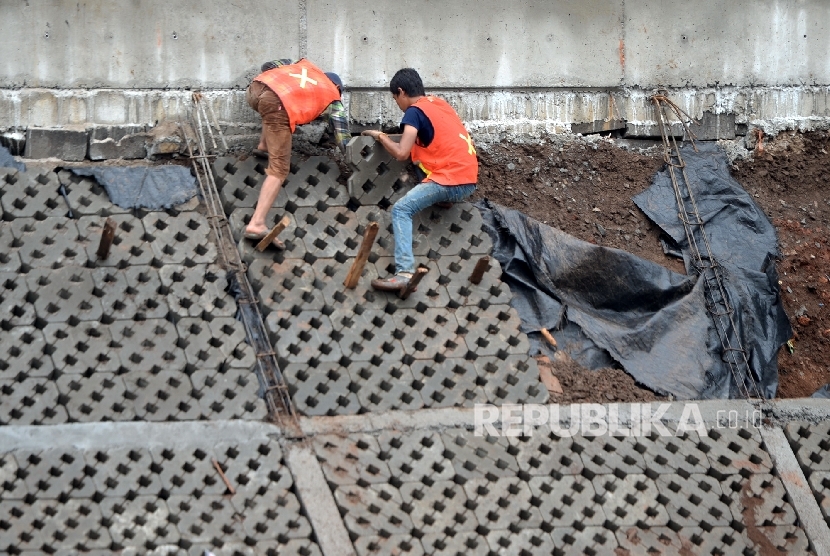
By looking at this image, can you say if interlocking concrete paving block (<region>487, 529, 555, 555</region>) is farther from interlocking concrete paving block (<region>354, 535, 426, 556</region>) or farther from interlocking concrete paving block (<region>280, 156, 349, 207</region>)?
interlocking concrete paving block (<region>280, 156, 349, 207</region>)

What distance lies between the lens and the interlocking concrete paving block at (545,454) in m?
8.82

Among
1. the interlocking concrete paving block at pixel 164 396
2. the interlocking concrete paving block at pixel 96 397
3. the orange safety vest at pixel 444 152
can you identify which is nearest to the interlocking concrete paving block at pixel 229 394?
the interlocking concrete paving block at pixel 164 396

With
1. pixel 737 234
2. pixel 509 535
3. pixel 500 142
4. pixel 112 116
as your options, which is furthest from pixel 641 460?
pixel 112 116

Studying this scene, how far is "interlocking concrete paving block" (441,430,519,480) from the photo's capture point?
8703 millimetres

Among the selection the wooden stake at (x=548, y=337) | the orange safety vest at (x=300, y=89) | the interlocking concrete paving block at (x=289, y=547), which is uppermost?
the orange safety vest at (x=300, y=89)

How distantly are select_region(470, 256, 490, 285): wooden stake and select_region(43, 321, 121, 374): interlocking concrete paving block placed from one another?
2.88 meters

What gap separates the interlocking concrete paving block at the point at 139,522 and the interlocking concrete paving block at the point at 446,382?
214 cm

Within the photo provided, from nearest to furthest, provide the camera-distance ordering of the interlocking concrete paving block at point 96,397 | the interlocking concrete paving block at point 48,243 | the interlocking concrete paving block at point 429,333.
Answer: the interlocking concrete paving block at point 96,397, the interlocking concrete paving block at point 48,243, the interlocking concrete paving block at point 429,333

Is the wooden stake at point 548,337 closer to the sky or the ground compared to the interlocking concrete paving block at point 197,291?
closer to the ground

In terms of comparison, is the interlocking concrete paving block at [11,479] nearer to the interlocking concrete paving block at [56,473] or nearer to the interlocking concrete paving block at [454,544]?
the interlocking concrete paving block at [56,473]

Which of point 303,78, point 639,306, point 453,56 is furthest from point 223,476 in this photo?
point 453,56

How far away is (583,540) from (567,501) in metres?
0.31

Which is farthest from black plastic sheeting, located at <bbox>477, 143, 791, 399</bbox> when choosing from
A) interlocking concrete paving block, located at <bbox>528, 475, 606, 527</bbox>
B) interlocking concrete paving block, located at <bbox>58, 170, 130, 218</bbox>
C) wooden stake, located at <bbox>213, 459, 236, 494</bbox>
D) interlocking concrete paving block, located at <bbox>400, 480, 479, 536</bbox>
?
interlocking concrete paving block, located at <bbox>58, 170, 130, 218</bbox>

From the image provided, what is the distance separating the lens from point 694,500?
29.3 ft
